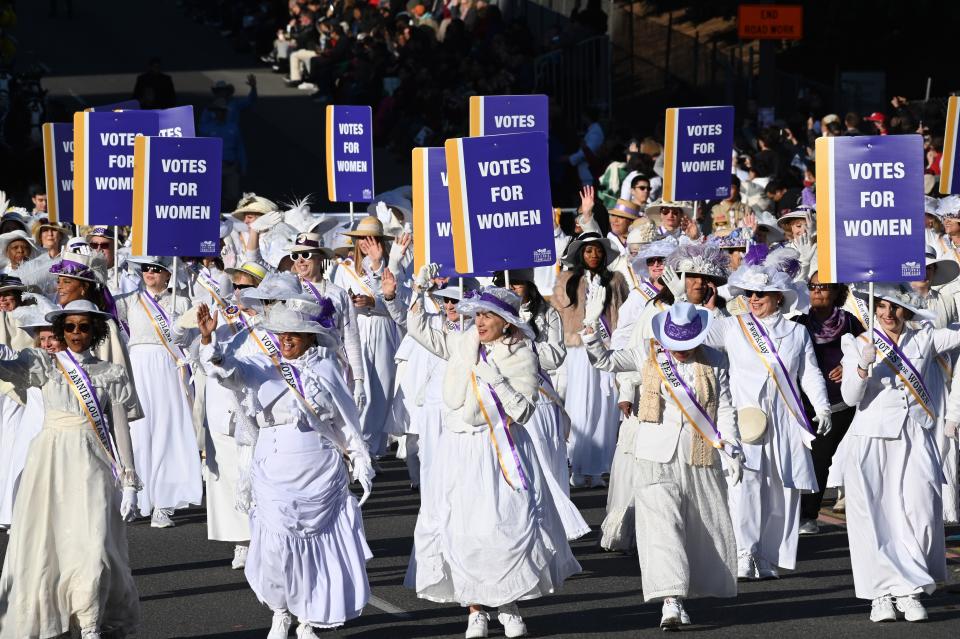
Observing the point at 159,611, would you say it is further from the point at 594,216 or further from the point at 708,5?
the point at 708,5

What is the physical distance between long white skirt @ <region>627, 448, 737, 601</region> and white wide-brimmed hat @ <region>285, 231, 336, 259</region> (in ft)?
15.3

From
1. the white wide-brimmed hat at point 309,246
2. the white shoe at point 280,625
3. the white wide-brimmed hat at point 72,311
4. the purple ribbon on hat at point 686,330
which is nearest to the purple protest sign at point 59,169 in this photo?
the white wide-brimmed hat at point 309,246

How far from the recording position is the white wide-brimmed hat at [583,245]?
14.7 meters

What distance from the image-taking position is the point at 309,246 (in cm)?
1438

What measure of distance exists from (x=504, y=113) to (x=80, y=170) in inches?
134

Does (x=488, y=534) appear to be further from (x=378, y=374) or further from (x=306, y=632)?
(x=378, y=374)

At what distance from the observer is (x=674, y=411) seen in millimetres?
10242

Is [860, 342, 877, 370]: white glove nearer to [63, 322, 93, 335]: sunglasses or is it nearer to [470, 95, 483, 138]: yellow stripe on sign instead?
[63, 322, 93, 335]: sunglasses

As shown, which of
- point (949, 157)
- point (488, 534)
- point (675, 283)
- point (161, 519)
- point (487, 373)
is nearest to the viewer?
point (488, 534)

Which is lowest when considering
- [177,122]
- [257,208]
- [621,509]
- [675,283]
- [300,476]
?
[621,509]

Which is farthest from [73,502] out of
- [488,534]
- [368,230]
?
[368,230]

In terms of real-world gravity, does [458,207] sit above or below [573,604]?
above

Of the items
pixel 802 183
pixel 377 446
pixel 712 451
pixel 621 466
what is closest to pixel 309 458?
pixel 712 451

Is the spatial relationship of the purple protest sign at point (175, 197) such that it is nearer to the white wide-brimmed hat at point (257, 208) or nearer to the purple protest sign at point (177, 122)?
the purple protest sign at point (177, 122)
